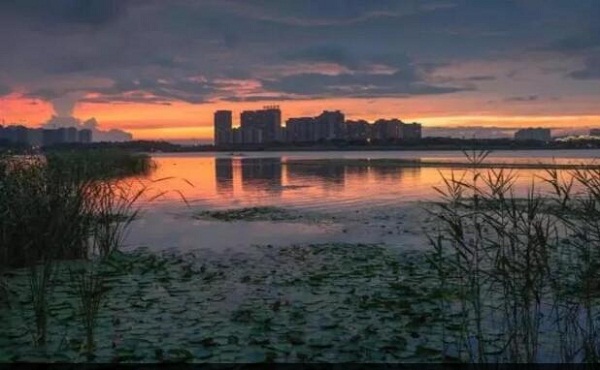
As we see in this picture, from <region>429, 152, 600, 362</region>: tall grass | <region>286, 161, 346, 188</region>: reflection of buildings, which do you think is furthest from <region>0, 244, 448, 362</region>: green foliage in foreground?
<region>286, 161, 346, 188</region>: reflection of buildings

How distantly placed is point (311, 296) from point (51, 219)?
4.00 metres

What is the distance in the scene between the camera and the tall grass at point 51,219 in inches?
306

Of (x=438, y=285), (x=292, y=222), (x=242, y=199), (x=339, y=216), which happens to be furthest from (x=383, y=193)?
(x=438, y=285)

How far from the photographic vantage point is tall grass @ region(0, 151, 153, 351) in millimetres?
7777

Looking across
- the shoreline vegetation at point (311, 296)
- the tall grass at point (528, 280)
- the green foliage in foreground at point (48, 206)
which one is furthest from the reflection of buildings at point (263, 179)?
the tall grass at point (528, 280)

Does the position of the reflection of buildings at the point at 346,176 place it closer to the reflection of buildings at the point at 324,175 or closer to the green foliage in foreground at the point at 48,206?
the reflection of buildings at the point at 324,175

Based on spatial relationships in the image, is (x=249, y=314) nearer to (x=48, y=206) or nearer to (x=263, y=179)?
(x=48, y=206)

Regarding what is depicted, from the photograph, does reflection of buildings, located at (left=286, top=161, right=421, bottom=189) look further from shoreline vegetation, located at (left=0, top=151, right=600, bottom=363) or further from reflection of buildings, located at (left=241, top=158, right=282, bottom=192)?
shoreline vegetation, located at (left=0, top=151, right=600, bottom=363)

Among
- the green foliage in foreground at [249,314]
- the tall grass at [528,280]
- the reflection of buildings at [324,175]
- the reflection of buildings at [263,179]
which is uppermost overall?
the tall grass at [528,280]

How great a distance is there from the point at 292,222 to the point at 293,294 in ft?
35.1

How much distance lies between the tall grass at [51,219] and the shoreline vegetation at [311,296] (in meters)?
0.04

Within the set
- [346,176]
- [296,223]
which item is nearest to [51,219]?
[296,223]

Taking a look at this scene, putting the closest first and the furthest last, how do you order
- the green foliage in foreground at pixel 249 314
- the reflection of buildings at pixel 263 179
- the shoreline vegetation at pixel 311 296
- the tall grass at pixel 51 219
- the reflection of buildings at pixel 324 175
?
the shoreline vegetation at pixel 311 296 < the green foliage in foreground at pixel 249 314 < the tall grass at pixel 51 219 < the reflection of buildings at pixel 263 179 < the reflection of buildings at pixel 324 175

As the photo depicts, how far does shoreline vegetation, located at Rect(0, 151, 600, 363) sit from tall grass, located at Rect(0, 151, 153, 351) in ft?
0.14
